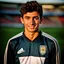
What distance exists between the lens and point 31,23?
5.42ft

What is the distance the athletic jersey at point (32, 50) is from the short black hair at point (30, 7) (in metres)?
0.21

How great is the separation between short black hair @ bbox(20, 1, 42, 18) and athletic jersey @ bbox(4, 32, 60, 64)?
21cm

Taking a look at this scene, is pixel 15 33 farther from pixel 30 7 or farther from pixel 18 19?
pixel 30 7

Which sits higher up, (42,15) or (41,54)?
(42,15)

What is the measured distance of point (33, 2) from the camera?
66.6 inches

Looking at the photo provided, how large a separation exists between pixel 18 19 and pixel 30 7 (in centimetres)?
17

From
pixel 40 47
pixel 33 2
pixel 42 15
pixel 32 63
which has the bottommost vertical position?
pixel 32 63

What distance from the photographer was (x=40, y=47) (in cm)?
169

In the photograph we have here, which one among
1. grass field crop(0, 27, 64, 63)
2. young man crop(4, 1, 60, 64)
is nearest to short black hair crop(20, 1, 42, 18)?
young man crop(4, 1, 60, 64)

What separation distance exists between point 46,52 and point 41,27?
0.24 meters

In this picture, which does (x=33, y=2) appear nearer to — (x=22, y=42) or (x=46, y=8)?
(x=46, y=8)

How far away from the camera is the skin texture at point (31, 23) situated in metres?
1.66

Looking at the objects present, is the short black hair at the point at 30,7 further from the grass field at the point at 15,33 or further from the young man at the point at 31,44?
the grass field at the point at 15,33

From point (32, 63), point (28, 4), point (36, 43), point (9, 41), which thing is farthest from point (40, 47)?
point (28, 4)
